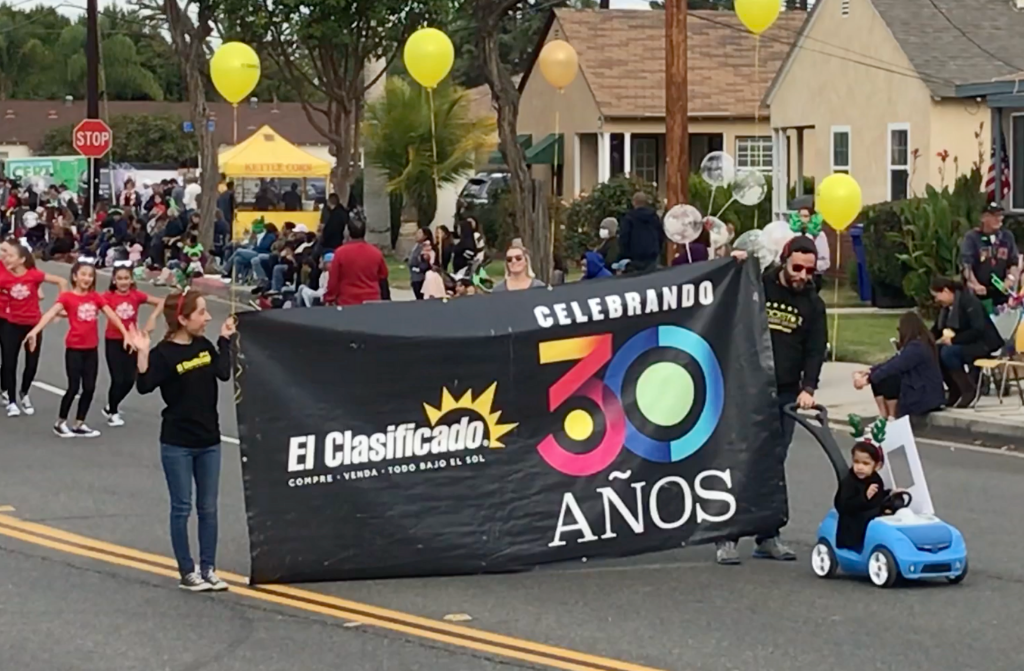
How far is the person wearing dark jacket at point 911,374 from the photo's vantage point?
13.7 metres

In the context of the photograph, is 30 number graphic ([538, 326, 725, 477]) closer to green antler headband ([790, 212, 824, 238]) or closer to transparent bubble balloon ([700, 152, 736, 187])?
green antler headband ([790, 212, 824, 238])

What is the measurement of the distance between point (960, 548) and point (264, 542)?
3613mm

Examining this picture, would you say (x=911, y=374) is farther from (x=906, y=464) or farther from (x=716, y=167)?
(x=716, y=167)

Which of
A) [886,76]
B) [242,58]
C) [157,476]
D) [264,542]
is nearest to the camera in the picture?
[264,542]

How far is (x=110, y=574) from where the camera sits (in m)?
9.77

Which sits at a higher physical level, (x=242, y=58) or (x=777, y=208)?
(x=242, y=58)

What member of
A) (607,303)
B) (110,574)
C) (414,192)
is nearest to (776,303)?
(607,303)

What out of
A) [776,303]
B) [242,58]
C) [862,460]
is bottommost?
[862,460]

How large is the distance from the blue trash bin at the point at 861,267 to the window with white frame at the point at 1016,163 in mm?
2416

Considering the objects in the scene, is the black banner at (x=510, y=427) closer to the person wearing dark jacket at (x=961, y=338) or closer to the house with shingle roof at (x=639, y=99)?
the person wearing dark jacket at (x=961, y=338)

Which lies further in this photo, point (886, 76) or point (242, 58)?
point (886, 76)

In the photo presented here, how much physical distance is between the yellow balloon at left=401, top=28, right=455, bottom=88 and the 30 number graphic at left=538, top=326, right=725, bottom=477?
12816mm

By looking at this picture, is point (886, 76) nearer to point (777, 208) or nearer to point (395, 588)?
point (777, 208)

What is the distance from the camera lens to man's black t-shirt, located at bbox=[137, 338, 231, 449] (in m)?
9.06
